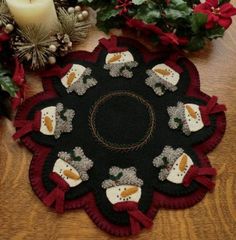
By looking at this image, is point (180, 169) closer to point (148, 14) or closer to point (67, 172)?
point (67, 172)

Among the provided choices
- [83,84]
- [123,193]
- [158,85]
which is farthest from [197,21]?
[123,193]

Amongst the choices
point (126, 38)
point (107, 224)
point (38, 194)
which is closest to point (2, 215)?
point (38, 194)

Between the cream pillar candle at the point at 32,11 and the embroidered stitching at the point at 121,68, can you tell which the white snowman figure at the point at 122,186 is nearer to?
the embroidered stitching at the point at 121,68

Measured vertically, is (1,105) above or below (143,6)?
below

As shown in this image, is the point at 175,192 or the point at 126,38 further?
the point at 126,38

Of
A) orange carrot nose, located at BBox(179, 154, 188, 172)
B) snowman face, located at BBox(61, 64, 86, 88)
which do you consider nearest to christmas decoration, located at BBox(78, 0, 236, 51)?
snowman face, located at BBox(61, 64, 86, 88)

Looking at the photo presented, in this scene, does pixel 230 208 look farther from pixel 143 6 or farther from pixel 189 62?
pixel 143 6

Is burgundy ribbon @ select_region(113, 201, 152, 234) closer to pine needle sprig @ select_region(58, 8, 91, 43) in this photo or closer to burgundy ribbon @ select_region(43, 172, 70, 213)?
burgundy ribbon @ select_region(43, 172, 70, 213)

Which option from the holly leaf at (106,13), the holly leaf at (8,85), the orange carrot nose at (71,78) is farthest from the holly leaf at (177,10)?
the holly leaf at (8,85)
